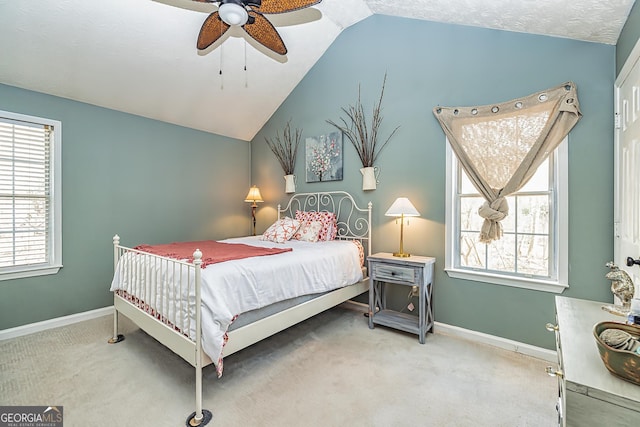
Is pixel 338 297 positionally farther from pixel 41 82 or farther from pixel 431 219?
pixel 41 82

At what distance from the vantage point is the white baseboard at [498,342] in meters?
2.34

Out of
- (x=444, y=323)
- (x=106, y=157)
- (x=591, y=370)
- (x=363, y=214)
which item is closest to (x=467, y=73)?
(x=363, y=214)

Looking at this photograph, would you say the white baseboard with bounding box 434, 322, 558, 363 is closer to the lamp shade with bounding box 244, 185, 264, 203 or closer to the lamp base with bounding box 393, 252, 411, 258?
the lamp base with bounding box 393, 252, 411, 258

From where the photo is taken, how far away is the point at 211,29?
206cm

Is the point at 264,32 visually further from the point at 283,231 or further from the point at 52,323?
the point at 52,323

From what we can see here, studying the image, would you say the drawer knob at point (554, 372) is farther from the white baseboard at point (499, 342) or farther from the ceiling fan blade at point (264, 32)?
the ceiling fan blade at point (264, 32)

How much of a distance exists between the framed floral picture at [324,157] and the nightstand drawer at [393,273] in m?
1.31

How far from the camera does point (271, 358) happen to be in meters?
2.37

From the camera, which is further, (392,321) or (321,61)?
(321,61)

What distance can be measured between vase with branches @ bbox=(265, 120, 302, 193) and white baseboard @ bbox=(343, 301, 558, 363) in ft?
8.34

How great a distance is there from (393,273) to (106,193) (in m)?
3.30

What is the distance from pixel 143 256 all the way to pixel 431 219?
8.69 ft

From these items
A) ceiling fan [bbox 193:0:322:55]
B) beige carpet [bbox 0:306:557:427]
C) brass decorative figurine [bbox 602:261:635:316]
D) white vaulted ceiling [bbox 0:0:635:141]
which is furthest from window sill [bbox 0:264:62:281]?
brass decorative figurine [bbox 602:261:635:316]

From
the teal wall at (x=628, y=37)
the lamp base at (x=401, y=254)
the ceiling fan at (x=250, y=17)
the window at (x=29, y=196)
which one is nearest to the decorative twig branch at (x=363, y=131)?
the lamp base at (x=401, y=254)
